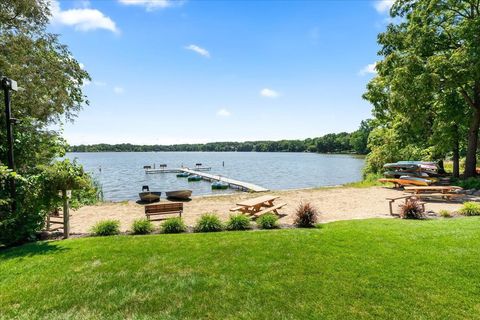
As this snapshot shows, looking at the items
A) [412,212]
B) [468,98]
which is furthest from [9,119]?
[468,98]

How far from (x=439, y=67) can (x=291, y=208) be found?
413 inches

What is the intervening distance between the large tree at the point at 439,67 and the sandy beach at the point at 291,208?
5.30 m

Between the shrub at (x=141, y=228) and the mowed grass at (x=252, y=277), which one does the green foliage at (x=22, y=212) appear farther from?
the shrub at (x=141, y=228)

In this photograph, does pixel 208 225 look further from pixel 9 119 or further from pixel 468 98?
pixel 468 98

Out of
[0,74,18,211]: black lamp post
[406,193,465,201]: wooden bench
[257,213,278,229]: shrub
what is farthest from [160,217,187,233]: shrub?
[406,193,465,201]: wooden bench

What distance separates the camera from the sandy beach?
9.98 meters

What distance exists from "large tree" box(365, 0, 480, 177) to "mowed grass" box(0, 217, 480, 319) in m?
11.0

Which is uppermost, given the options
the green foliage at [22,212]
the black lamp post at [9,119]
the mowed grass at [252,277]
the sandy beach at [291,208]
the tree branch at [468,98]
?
the tree branch at [468,98]

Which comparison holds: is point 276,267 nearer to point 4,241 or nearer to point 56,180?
point 56,180

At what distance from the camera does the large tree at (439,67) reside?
14078 millimetres

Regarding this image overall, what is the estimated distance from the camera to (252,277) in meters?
4.71

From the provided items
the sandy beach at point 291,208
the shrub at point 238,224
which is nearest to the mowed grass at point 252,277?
the shrub at point 238,224

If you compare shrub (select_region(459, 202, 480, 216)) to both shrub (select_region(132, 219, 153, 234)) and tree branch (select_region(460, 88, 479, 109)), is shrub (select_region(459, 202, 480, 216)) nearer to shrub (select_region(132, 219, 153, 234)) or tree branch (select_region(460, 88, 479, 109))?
tree branch (select_region(460, 88, 479, 109))

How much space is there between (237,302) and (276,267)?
4.23ft
